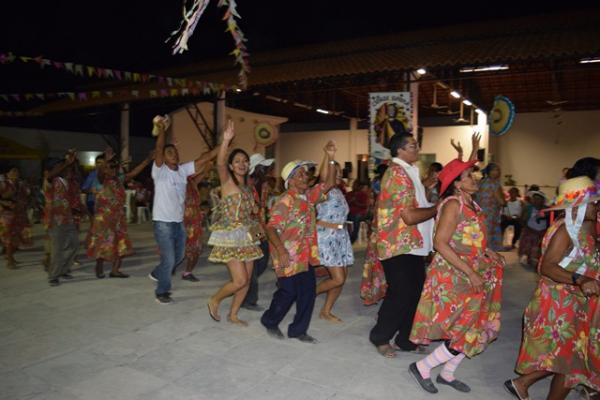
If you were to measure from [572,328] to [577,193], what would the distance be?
2.56ft

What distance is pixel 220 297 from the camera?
4.70 meters

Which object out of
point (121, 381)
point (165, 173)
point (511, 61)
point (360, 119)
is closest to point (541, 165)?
point (360, 119)

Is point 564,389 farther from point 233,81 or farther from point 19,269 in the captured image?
point 233,81

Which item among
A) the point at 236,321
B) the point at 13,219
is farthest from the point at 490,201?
the point at 13,219

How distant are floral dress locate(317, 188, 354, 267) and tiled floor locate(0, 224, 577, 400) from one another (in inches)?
25.6

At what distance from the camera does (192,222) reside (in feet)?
22.6

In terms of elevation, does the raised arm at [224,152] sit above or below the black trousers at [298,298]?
above

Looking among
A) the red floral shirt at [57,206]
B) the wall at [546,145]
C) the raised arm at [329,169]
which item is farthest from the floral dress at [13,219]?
the wall at [546,145]

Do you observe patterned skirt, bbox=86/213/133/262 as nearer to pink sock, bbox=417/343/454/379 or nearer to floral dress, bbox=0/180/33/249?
floral dress, bbox=0/180/33/249

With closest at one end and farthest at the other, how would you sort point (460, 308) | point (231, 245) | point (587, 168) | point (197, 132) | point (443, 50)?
point (460, 308), point (587, 168), point (231, 245), point (443, 50), point (197, 132)

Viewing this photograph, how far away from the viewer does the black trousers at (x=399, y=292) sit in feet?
12.2

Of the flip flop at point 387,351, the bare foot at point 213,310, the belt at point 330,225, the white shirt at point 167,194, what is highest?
the white shirt at point 167,194

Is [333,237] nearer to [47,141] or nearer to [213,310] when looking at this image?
[213,310]

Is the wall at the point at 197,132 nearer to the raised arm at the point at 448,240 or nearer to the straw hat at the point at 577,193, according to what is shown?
the raised arm at the point at 448,240
